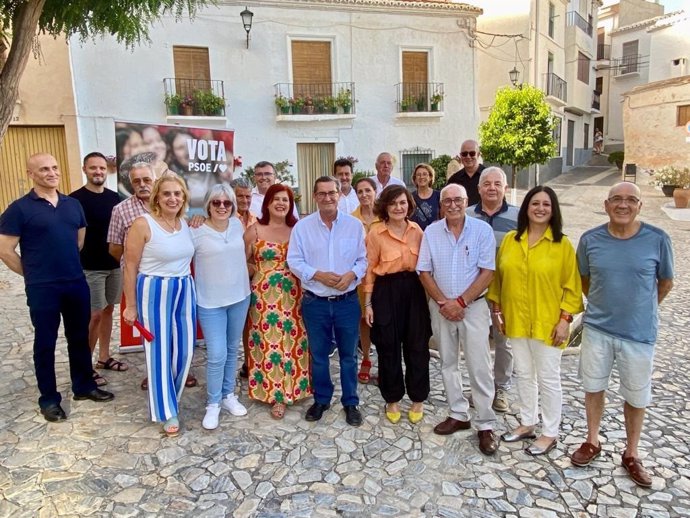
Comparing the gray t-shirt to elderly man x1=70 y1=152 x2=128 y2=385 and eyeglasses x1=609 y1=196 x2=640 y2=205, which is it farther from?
elderly man x1=70 y1=152 x2=128 y2=385

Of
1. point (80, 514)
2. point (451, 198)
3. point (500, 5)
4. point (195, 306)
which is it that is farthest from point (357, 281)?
point (500, 5)

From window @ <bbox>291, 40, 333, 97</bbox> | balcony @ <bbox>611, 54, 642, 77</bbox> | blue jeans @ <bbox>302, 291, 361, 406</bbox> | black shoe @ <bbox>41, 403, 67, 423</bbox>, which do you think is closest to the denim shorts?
blue jeans @ <bbox>302, 291, 361, 406</bbox>

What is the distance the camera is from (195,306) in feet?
11.7

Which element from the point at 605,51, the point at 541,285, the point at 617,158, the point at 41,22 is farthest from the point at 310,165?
the point at 605,51

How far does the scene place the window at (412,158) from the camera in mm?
17078

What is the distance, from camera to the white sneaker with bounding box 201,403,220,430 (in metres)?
3.58

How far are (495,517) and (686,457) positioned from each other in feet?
4.82

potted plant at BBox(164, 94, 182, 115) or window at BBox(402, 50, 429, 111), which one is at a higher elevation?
window at BBox(402, 50, 429, 111)

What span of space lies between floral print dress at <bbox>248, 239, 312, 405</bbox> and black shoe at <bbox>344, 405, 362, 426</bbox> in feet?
1.28

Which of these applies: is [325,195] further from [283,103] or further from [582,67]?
[582,67]

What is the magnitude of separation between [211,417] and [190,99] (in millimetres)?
12545

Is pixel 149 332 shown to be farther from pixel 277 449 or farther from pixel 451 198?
pixel 451 198

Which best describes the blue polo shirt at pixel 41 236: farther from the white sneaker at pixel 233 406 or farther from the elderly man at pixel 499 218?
the elderly man at pixel 499 218

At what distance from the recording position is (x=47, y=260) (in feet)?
11.5
